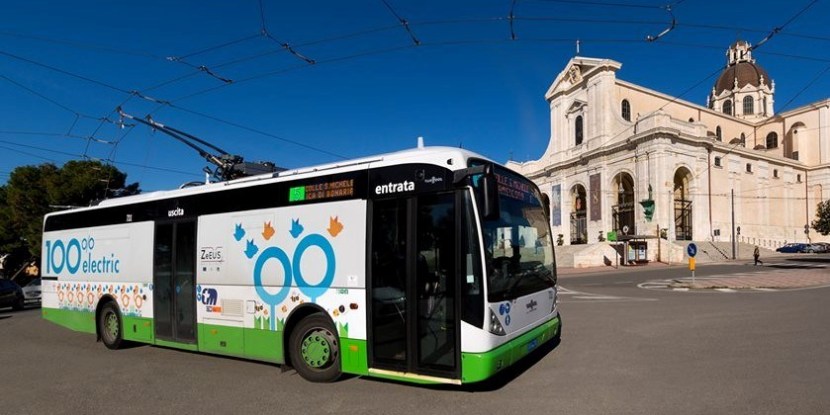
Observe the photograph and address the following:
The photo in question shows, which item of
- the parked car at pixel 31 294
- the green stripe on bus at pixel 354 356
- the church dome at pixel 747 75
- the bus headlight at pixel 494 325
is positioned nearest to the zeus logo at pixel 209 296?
the green stripe on bus at pixel 354 356

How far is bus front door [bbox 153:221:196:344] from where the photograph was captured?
24.6ft

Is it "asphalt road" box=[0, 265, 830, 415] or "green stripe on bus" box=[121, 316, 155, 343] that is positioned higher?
"green stripe on bus" box=[121, 316, 155, 343]

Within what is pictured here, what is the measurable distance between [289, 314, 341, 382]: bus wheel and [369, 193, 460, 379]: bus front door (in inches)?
25.3

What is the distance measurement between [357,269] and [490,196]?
1.90 metres

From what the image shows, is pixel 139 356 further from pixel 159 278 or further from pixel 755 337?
pixel 755 337

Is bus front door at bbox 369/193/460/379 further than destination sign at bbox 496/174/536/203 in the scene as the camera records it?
No

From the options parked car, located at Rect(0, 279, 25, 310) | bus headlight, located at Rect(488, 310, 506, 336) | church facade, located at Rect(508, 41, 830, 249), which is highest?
church facade, located at Rect(508, 41, 830, 249)

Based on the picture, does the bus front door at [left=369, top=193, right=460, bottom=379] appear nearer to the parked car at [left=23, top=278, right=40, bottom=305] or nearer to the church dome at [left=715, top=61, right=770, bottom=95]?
the parked car at [left=23, top=278, right=40, bottom=305]

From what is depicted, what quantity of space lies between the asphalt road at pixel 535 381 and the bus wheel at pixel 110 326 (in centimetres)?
24

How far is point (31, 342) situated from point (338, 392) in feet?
27.3

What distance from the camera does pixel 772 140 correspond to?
7444 centimetres

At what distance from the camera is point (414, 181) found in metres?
5.61

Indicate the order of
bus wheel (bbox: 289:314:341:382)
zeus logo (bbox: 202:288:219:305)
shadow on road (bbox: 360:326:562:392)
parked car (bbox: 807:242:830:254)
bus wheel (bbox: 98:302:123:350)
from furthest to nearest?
parked car (bbox: 807:242:830:254) < bus wheel (bbox: 98:302:123:350) < zeus logo (bbox: 202:288:219:305) < bus wheel (bbox: 289:314:341:382) < shadow on road (bbox: 360:326:562:392)

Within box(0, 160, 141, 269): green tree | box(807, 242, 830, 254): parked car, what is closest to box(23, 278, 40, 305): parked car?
box(0, 160, 141, 269): green tree
